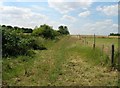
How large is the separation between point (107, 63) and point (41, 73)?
3.72 m

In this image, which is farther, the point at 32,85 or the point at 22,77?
the point at 22,77

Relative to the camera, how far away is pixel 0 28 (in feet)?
60.6

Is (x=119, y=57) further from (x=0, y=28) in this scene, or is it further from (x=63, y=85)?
(x=0, y=28)

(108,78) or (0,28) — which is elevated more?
(0,28)

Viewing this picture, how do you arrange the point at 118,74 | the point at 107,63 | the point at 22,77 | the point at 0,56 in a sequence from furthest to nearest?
the point at 0,56, the point at 107,63, the point at 118,74, the point at 22,77

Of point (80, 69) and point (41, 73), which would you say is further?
point (80, 69)

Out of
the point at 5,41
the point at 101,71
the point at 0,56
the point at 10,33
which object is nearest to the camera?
the point at 101,71

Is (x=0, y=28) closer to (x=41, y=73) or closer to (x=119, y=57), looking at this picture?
(x=41, y=73)

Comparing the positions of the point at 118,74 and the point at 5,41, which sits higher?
the point at 5,41

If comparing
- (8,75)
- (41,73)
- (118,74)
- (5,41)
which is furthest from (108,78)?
(5,41)

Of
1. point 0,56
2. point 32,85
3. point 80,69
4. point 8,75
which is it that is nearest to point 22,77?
point 8,75

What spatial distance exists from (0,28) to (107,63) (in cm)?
880

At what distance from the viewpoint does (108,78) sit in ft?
34.7

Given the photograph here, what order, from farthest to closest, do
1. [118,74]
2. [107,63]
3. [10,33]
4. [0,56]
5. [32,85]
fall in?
[10,33]
[0,56]
[107,63]
[118,74]
[32,85]
